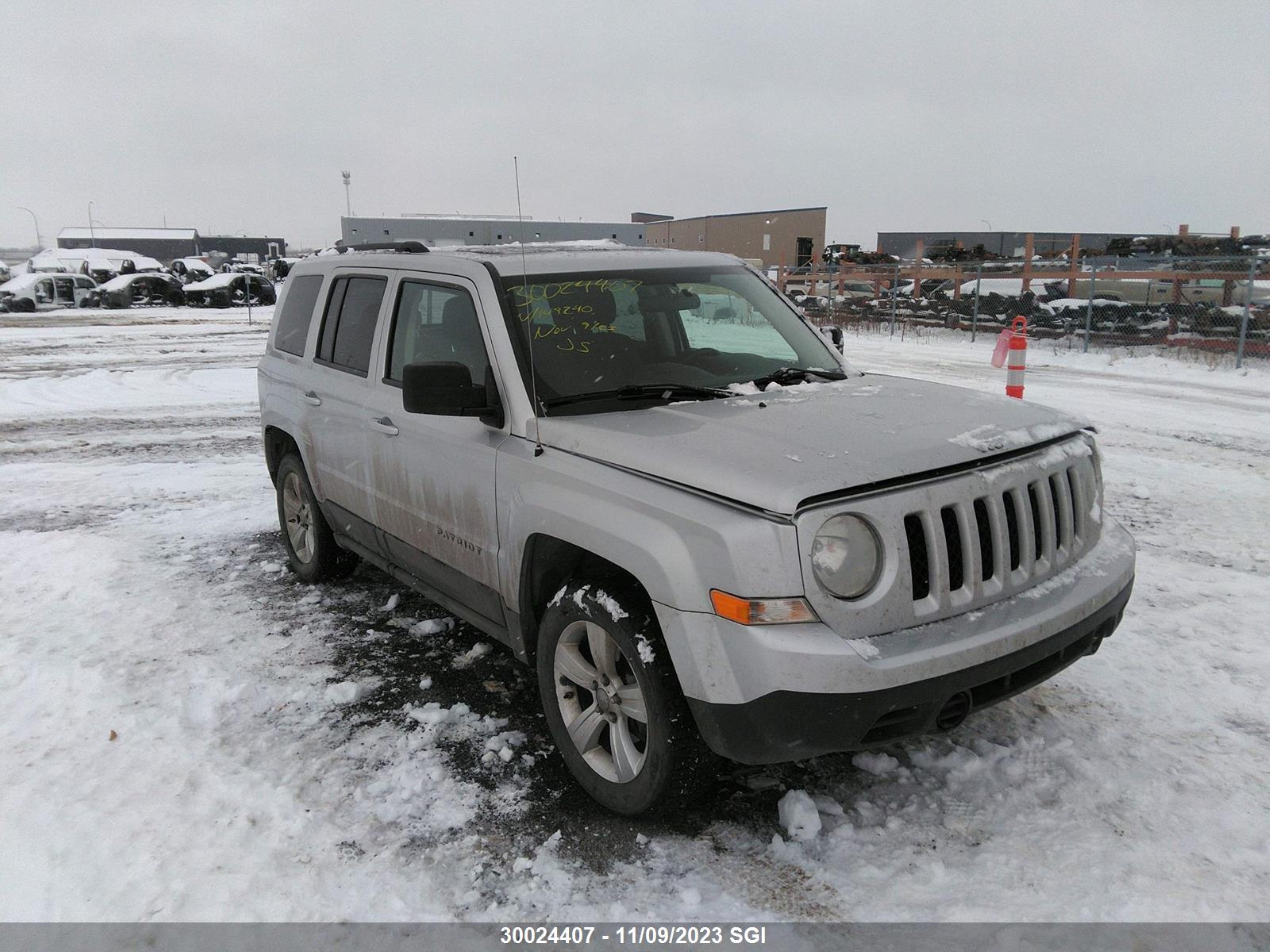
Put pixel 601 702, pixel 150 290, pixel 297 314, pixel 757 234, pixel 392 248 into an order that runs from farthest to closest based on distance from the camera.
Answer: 1. pixel 757 234
2. pixel 150 290
3. pixel 297 314
4. pixel 392 248
5. pixel 601 702

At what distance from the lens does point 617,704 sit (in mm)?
3115

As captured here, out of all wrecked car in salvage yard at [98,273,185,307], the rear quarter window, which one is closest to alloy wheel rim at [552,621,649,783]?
the rear quarter window

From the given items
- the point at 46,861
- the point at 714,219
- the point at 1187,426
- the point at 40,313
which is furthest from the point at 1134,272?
the point at 714,219

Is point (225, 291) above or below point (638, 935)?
above

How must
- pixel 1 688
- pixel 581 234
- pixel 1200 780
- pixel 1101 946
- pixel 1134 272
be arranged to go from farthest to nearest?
pixel 581 234 < pixel 1134 272 < pixel 1 688 < pixel 1200 780 < pixel 1101 946

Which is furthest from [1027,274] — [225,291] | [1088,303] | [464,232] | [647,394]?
[225,291]

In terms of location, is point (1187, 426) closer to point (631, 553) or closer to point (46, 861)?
point (631, 553)

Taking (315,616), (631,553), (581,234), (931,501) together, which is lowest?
(315,616)

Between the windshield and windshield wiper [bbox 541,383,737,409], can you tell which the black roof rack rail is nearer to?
the windshield

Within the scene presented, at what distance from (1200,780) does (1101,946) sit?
1.12 m

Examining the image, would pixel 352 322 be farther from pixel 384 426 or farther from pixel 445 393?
pixel 445 393

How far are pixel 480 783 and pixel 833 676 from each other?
5.01 feet

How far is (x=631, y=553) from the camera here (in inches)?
113

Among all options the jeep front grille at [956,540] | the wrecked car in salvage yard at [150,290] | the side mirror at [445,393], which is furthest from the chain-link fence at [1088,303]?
the wrecked car in salvage yard at [150,290]
